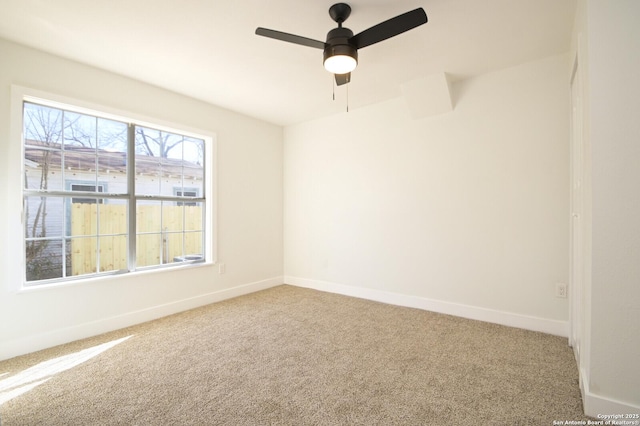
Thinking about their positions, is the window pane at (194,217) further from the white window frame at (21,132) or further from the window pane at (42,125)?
the window pane at (42,125)

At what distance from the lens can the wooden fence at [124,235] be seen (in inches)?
112

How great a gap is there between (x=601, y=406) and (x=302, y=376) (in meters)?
1.72

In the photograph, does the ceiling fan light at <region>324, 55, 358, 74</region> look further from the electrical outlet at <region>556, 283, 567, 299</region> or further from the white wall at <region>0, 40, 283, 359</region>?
the electrical outlet at <region>556, 283, 567, 299</region>

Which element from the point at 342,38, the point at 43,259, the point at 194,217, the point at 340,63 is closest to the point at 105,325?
the point at 43,259

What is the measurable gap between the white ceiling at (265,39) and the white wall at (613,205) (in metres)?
0.63

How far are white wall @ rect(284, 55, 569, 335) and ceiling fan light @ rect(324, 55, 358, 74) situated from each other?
5.31 feet

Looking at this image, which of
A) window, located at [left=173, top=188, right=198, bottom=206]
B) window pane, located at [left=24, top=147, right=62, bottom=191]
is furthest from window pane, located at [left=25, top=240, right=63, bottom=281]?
window, located at [left=173, top=188, right=198, bottom=206]

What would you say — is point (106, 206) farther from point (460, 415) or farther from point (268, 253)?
point (460, 415)

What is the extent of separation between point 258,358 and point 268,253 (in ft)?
7.62

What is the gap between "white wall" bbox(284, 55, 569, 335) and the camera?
108 inches

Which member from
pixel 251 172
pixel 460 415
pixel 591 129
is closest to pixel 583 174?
pixel 591 129

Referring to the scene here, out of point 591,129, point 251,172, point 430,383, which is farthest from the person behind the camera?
point 251,172

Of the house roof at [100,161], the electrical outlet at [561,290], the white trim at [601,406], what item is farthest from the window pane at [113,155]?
the electrical outlet at [561,290]

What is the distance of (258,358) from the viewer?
7.63 feet
